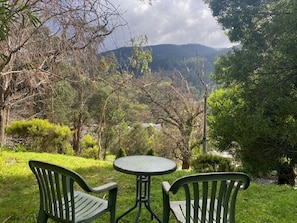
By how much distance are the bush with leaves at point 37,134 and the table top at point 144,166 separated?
6.63 meters

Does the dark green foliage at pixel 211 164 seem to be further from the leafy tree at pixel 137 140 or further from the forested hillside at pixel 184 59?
the leafy tree at pixel 137 140

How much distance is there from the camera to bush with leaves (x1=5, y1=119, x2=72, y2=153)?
8.72 m

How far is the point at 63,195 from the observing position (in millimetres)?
1928

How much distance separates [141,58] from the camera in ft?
16.0

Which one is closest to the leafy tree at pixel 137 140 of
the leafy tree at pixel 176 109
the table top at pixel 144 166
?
the leafy tree at pixel 176 109

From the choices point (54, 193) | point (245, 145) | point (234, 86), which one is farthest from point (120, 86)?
point (54, 193)

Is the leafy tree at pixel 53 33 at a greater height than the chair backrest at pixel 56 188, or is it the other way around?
the leafy tree at pixel 53 33

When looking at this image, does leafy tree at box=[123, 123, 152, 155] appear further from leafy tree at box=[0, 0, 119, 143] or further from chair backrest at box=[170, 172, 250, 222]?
Result: chair backrest at box=[170, 172, 250, 222]

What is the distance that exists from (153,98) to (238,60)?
643 cm

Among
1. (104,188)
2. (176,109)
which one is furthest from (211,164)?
(104,188)

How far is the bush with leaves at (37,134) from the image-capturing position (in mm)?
8719

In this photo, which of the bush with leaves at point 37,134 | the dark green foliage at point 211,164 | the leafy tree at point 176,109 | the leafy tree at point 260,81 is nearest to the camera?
the leafy tree at point 260,81

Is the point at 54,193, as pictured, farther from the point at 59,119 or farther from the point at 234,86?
the point at 59,119

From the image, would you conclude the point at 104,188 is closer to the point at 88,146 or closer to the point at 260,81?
the point at 260,81
